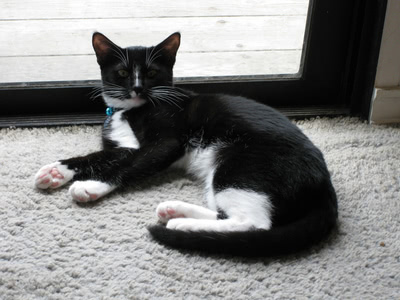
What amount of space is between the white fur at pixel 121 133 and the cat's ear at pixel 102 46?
0.64 feet

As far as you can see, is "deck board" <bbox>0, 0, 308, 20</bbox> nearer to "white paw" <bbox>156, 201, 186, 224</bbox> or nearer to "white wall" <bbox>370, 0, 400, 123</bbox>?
"white wall" <bbox>370, 0, 400, 123</bbox>

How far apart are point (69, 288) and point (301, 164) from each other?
68cm

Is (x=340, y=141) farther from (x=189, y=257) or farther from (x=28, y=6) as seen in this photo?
(x=28, y=6)

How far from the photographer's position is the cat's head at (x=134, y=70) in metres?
1.63

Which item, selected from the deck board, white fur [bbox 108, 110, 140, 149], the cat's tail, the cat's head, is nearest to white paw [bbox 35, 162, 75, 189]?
white fur [bbox 108, 110, 140, 149]

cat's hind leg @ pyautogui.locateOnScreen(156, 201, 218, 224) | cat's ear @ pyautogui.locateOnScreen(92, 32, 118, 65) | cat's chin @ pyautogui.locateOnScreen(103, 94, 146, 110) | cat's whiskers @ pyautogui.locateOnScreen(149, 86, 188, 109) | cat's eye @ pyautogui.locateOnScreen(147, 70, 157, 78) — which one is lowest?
cat's hind leg @ pyautogui.locateOnScreen(156, 201, 218, 224)

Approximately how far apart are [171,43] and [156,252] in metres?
0.74

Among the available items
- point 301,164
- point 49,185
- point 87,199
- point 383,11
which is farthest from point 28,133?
point 383,11

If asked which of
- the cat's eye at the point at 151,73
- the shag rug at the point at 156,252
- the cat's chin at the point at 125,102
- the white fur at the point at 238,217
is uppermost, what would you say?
the cat's eye at the point at 151,73

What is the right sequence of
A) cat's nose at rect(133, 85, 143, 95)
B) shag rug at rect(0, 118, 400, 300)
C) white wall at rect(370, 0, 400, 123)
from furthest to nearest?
white wall at rect(370, 0, 400, 123) → cat's nose at rect(133, 85, 143, 95) → shag rug at rect(0, 118, 400, 300)

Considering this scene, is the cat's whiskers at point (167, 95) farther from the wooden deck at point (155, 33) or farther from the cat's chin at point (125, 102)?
Result: the wooden deck at point (155, 33)

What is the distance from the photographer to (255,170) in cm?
136

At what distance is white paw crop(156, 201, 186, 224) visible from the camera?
1381mm

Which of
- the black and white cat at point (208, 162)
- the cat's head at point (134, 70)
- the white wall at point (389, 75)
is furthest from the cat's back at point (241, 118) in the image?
the white wall at point (389, 75)
